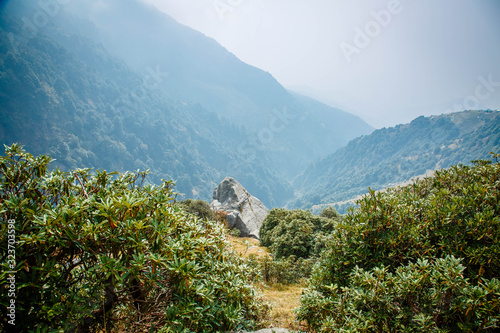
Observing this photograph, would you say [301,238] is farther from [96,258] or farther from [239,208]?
[239,208]

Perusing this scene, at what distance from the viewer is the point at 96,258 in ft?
10.2

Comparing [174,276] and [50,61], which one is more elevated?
[50,61]

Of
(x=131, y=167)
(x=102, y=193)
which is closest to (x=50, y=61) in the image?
(x=131, y=167)

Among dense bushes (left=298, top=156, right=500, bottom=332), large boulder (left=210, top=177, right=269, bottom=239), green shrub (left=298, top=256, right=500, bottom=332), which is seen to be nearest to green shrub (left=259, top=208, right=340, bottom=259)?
dense bushes (left=298, top=156, right=500, bottom=332)

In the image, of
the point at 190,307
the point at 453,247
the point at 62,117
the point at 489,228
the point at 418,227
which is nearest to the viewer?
the point at 190,307

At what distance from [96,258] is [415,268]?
535 cm

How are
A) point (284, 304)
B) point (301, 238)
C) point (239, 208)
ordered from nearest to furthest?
1. point (284, 304)
2. point (301, 238)
3. point (239, 208)

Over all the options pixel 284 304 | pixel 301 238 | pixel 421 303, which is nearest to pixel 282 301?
pixel 284 304

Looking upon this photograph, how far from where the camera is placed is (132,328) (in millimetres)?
3662

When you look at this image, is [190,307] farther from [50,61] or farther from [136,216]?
[50,61]

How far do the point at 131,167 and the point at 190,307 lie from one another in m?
221

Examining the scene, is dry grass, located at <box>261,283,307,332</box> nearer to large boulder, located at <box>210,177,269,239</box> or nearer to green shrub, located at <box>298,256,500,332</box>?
green shrub, located at <box>298,256,500,332</box>

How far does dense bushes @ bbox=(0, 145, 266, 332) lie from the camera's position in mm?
2801

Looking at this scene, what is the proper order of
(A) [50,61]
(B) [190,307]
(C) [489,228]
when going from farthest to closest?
(A) [50,61] → (C) [489,228] → (B) [190,307]
